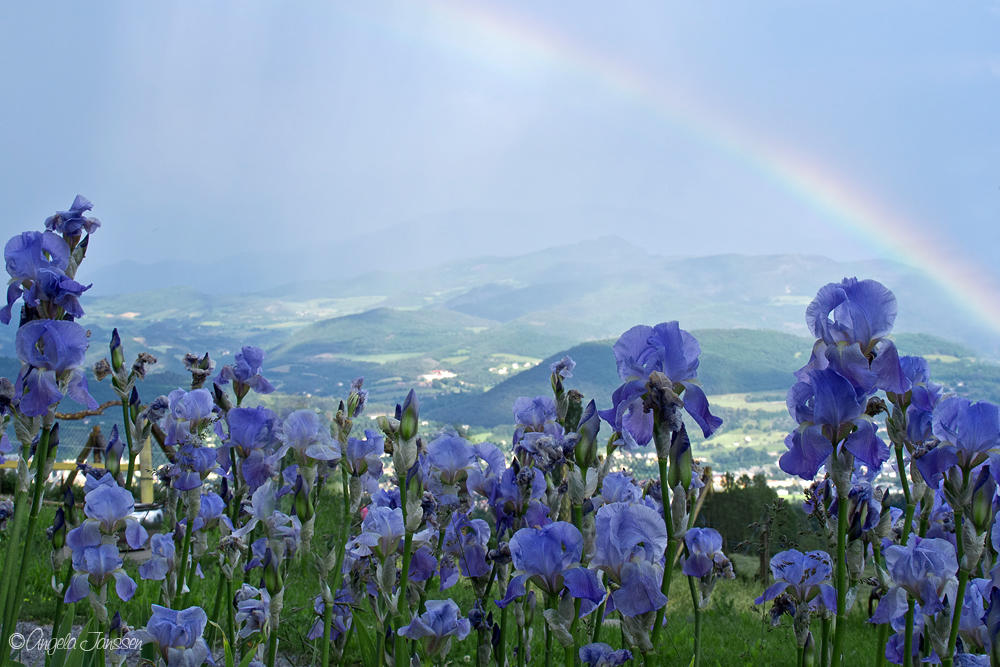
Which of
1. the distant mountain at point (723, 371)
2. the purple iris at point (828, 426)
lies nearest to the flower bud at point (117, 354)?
the purple iris at point (828, 426)

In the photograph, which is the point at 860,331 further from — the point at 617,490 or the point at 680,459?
the point at 617,490

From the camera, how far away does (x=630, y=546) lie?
4.17 feet

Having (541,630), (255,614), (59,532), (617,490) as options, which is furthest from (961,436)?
(541,630)

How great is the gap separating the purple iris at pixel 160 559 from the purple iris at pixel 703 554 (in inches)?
58.9

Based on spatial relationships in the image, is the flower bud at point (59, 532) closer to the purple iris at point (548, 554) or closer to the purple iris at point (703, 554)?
the purple iris at point (548, 554)

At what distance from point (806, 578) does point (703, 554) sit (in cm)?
32

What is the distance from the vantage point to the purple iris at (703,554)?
1.64 metres

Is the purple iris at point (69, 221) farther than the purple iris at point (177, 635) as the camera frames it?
Yes

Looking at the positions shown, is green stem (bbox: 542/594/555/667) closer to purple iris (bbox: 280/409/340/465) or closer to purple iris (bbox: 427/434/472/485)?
purple iris (bbox: 427/434/472/485)

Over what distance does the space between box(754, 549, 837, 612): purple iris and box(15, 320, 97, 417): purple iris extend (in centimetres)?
184

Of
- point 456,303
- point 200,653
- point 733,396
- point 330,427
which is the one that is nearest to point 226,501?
point 330,427

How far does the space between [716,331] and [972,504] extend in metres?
88.6

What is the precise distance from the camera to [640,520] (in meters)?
1.26

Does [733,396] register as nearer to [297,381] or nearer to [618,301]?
[297,381]
